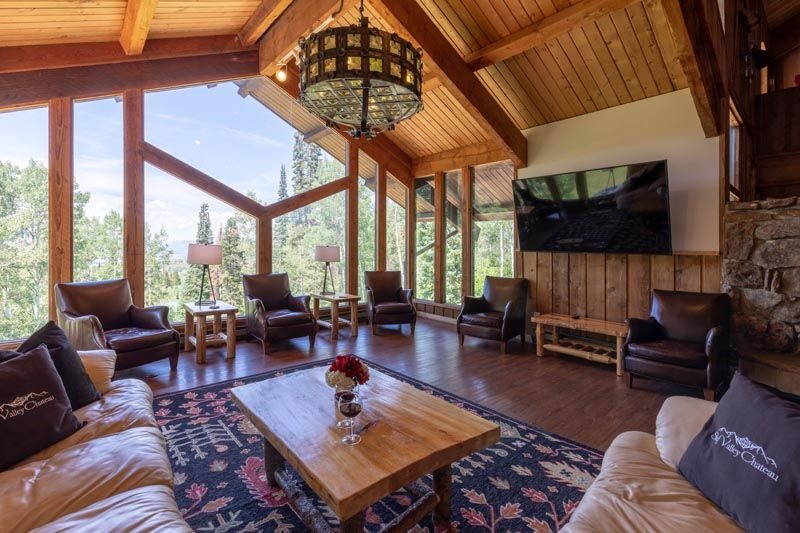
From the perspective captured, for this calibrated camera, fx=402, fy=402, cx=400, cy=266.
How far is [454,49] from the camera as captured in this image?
4.29 m

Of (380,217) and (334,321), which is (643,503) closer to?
(334,321)

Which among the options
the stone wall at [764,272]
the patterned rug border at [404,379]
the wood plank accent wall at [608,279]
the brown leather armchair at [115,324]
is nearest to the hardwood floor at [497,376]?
the patterned rug border at [404,379]

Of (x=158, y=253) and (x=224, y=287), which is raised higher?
(x=158, y=253)

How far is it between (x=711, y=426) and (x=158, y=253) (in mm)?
5563

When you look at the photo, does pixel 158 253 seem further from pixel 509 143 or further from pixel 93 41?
pixel 509 143

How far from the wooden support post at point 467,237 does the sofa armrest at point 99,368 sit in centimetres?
486

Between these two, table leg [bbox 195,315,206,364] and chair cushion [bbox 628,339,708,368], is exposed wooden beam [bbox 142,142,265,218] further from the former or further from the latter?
chair cushion [bbox 628,339,708,368]

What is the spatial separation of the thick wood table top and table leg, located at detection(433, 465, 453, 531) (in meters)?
2.94

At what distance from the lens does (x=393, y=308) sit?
571cm

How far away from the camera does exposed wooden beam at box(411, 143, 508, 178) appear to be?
596 centimetres

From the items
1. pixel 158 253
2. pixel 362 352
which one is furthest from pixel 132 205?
pixel 362 352

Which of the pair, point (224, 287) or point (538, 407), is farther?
point (224, 287)

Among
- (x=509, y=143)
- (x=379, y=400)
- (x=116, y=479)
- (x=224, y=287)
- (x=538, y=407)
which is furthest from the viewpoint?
(x=224, y=287)

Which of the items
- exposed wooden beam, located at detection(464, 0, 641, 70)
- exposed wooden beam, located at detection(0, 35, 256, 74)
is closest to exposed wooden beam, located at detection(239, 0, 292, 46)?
exposed wooden beam, located at detection(0, 35, 256, 74)
